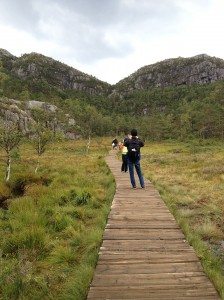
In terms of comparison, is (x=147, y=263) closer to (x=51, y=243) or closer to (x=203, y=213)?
(x=51, y=243)

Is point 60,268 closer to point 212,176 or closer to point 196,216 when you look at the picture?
point 196,216

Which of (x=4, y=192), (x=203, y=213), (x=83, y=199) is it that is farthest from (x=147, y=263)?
(x=4, y=192)

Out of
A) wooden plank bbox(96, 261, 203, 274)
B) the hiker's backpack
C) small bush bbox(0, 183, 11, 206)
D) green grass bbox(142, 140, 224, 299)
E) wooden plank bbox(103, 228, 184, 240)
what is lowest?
small bush bbox(0, 183, 11, 206)

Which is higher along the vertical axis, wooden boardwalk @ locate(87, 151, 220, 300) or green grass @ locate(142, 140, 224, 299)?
wooden boardwalk @ locate(87, 151, 220, 300)

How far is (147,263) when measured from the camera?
21.5ft

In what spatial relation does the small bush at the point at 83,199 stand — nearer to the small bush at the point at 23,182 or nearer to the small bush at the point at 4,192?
the small bush at the point at 4,192

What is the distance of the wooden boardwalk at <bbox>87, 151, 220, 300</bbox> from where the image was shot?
5426 mm

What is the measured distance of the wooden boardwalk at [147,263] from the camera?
5.43 m

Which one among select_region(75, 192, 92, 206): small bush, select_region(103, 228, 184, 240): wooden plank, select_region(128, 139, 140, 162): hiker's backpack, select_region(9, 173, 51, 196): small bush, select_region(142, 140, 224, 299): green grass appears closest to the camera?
select_region(142, 140, 224, 299): green grass

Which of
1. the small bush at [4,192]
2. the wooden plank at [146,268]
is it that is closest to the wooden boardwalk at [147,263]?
the wooden plank at [146,268]

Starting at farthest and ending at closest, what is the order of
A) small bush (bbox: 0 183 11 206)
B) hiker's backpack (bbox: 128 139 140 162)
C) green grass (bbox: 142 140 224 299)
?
small bush (bbox: 0 183 11 206) → hiker's backpack (bbox: 128 139 140 162) → green grass (bbox: 142 140 224 299)

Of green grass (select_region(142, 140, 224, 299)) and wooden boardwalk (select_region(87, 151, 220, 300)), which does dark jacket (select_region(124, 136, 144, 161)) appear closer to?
green grass (select_region(142, 140, 224, 299))

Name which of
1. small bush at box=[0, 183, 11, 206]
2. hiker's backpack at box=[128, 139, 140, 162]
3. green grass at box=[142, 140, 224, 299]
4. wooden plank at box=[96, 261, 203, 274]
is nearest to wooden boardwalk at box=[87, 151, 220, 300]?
wooden plank at box=[96, 261, 203, 274]

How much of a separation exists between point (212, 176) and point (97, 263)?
14553mm
